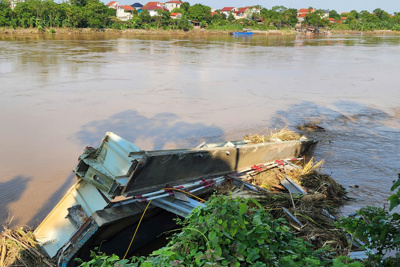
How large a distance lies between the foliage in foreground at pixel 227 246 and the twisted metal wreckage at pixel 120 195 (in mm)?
1816

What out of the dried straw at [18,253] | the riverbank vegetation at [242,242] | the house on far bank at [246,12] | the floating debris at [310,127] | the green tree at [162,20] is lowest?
the dried straw at [18,253]

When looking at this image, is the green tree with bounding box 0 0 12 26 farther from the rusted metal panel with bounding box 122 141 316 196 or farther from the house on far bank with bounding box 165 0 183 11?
the house on far bank with bounding box 165 0 183 11

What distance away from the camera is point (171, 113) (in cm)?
1172

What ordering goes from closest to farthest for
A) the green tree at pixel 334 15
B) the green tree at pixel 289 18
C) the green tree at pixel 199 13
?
1. the green tree at pixel 199 13
2. the green tree at pixel 289 18
3. the green tree at pixel 334 15

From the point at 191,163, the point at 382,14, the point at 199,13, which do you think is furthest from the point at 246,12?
the point at 191,163

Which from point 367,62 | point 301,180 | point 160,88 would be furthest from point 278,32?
point 301,180

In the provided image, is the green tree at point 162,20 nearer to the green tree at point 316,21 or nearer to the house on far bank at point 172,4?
the house on far bank at point 172,4

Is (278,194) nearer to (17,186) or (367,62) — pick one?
(17,186)

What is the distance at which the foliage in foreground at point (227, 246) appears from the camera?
232 centimetres

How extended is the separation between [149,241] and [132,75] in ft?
47.5

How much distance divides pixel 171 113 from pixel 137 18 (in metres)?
61.2

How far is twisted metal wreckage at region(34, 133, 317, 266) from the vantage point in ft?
14.1

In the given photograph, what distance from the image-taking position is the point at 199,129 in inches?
407

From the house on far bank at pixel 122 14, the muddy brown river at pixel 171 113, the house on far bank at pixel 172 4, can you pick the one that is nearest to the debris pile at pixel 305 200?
the muddy brown river at pixel 171 113
